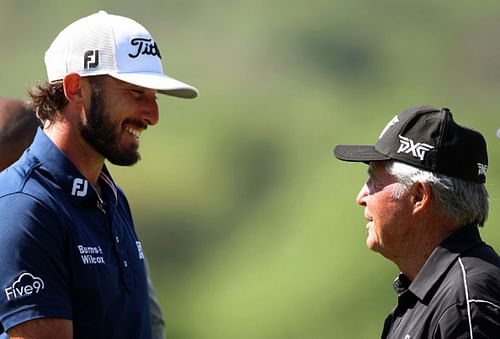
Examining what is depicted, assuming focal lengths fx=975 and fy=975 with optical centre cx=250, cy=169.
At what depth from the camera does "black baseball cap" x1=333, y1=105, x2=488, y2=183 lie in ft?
7.26

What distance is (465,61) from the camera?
3.76 metres

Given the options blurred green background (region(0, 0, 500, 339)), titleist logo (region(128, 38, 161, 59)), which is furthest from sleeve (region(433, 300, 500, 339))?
blurred green background (region(0, 0, 500, 339))

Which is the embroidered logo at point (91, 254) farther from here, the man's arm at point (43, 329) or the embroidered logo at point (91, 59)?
the embroidered logo at point (91, 59)

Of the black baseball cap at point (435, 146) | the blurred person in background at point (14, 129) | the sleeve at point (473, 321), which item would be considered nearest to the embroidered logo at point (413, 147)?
the black baseball cap at point (435, 146)

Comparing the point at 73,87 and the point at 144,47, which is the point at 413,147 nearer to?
the point at 144,47

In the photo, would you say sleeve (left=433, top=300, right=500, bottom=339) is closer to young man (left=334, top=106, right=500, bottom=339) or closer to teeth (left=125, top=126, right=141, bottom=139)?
young man (left=334, top=106, right=500, bottom=339)

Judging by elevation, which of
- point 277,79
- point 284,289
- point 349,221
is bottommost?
point 284,289

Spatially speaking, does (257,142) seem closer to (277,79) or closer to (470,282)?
(277,79)

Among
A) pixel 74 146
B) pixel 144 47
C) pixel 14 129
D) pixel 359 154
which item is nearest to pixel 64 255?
pixel 74 146

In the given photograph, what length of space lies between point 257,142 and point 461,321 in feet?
6.75

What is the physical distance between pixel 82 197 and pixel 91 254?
0.16 m

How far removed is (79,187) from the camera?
241 centimetres

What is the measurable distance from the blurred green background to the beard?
1.53 meters

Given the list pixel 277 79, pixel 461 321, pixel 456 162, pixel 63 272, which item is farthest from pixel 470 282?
pixel 277 79
